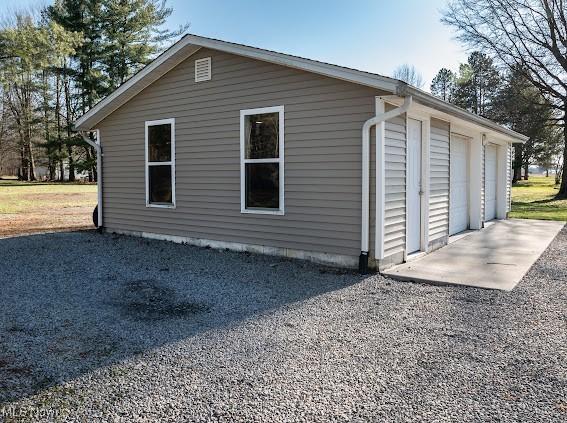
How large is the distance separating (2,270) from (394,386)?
582 cm

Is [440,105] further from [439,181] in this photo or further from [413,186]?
[439,181]

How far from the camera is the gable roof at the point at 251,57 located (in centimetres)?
553

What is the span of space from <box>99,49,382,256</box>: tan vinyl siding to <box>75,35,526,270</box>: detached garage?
0.02 metres

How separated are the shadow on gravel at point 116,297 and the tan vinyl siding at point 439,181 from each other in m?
2.53

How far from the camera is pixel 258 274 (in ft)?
20.0

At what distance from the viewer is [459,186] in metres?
10.1

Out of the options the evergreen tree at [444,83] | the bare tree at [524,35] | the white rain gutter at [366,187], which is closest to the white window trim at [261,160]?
the white rain gutter at [366,187]

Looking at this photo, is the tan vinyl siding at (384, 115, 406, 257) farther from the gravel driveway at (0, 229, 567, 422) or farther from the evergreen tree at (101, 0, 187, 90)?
the evergreen tree at (101, 0, 187, 90)

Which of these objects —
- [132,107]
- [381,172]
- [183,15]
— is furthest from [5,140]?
[381,172]

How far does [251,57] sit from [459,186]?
5.69 metres

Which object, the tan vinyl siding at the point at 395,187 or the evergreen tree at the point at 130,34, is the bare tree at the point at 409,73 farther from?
the tan vinyl siding at the point at 395,187

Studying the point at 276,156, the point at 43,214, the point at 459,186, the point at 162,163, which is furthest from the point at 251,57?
the point at 43,214

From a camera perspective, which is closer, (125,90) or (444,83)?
(125,90)

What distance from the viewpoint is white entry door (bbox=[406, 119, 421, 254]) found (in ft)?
22.4
